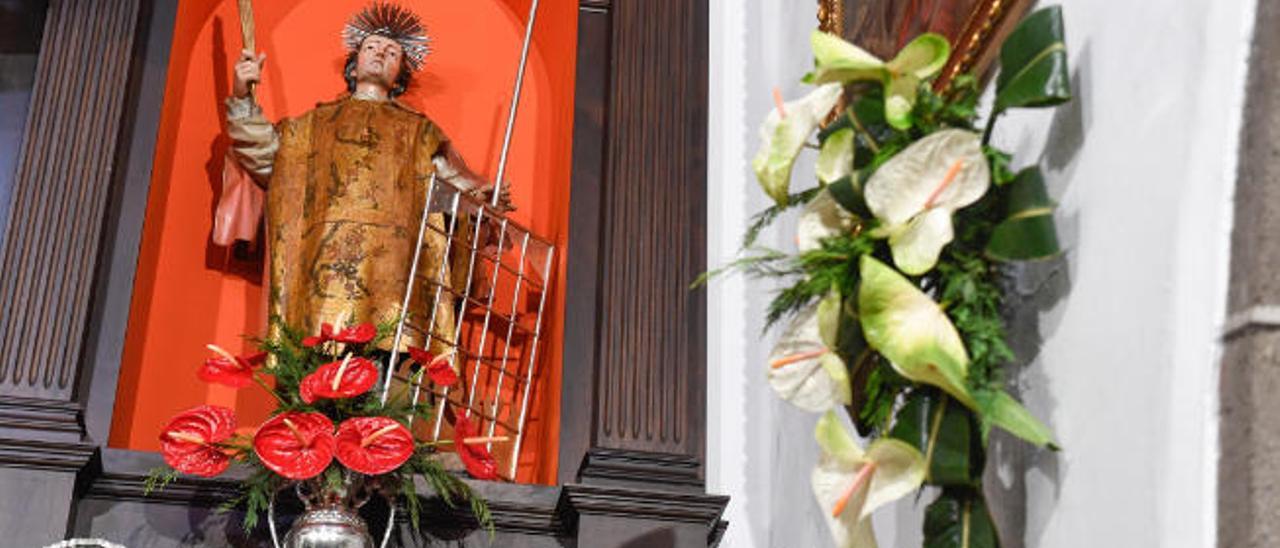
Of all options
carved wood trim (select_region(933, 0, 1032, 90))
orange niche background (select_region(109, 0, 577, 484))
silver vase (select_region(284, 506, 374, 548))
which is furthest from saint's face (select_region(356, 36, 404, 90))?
carved wood trim (select_region(933, 0, 1032, 90))

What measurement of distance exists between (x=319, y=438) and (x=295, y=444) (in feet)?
0.14

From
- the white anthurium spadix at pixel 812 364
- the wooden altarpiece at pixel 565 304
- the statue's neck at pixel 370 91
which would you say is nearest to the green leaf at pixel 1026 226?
the white anthurium spadix at pixel 812 364

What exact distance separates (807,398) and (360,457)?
1114mm

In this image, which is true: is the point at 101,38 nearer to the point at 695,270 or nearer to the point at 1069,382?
the point at 695,270

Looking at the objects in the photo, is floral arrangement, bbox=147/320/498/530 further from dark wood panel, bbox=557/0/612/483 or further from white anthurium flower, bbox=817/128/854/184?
white anthurium flower, bbox=817/128/854/184

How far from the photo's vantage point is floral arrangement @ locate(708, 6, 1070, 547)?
2066 millimetres

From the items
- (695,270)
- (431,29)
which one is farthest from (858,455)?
(431,29)

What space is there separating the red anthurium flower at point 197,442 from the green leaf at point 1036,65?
1.63 metres

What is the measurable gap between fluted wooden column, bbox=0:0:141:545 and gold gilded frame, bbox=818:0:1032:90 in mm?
1495

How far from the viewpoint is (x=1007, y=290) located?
7.36 ft

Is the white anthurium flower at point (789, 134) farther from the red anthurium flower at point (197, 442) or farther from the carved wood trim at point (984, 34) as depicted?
the red anthurium flower at point (197, 442)

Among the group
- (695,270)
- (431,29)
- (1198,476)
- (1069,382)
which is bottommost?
(1198,476)

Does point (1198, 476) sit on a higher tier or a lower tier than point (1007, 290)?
lower

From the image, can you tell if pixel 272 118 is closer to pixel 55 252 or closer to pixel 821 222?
pixel 55 252
